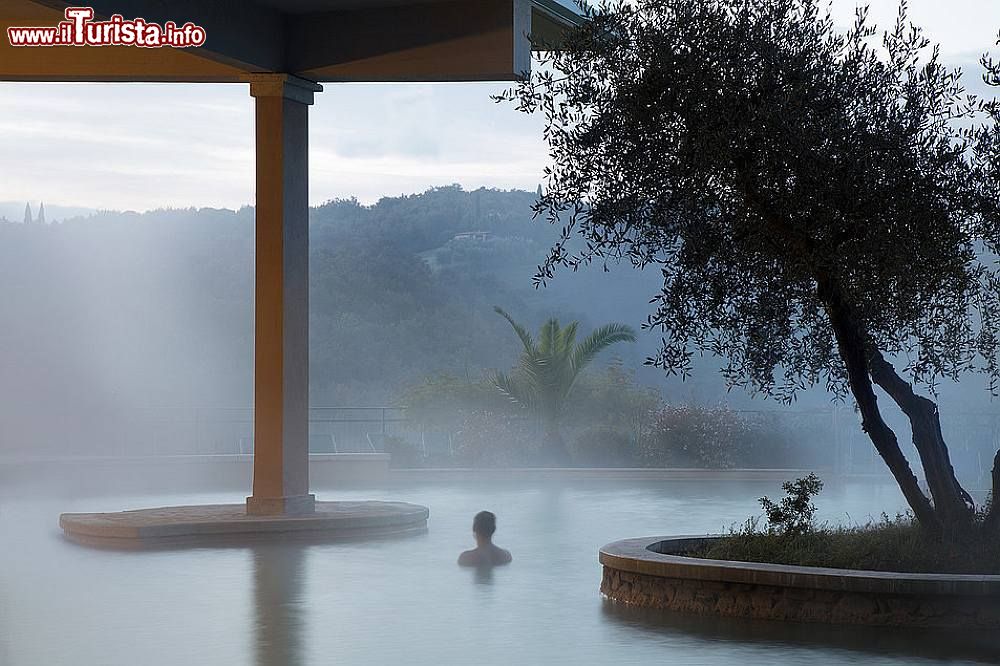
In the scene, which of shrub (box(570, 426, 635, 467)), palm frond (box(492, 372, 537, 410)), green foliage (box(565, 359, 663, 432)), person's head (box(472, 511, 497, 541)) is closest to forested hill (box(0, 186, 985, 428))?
green foliage (box(565, 359, 663, 432))

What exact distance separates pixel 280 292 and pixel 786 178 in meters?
6.82

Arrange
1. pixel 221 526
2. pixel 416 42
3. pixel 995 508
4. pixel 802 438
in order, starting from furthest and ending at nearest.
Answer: pixel 802 438 → pixel 416 42 → pixel 221 526 → pixel 995 508

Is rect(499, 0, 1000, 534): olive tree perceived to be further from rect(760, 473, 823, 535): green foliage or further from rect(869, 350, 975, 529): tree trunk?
rect(760, 473, 823, 535): green foliage

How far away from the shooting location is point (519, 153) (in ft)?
193

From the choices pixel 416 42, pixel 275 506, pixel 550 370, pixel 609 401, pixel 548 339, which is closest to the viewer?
pixel 416 42

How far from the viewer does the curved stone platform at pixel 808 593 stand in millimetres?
7727

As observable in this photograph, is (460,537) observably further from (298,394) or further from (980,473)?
(980,473)

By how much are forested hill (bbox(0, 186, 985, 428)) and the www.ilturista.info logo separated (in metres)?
37.1

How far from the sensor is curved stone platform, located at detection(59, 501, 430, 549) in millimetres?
12714

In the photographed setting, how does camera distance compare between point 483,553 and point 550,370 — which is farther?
point 550,370

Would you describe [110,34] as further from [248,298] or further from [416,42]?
[248,298]

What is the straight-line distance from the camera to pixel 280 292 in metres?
13.8

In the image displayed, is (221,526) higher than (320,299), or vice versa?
(320,299)

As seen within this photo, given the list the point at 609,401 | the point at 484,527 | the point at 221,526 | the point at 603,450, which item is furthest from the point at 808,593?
the point at 609,401
